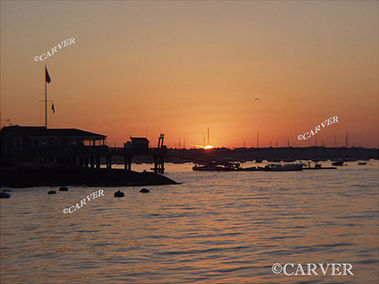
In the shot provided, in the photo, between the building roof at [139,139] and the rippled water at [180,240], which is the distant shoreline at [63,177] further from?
the building roof at [139,139]

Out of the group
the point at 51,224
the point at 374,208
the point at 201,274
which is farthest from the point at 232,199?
the point at 201,274

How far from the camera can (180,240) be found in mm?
37156

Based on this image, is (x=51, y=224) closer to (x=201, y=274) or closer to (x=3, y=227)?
(x=3, y=227)

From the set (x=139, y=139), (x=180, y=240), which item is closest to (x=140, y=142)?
(x=139, y=139)

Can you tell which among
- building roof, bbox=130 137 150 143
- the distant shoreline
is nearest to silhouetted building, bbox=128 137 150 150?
building roof, bbox=130 137 150 143

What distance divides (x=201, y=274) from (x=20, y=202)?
44.5 metres

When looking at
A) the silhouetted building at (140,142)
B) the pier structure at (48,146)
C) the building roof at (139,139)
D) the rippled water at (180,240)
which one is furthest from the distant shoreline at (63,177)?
the building roof at (139,139)

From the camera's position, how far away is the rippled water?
2716cm

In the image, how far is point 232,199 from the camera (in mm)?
72938

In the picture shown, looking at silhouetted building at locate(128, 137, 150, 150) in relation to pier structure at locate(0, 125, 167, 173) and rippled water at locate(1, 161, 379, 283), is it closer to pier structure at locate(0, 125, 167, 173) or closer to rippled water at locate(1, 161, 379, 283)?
pier structure at locate(0, 125, 167, 173)

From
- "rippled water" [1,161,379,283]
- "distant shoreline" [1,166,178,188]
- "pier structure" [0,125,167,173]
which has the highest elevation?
"pier structure" [0,125,167,173]


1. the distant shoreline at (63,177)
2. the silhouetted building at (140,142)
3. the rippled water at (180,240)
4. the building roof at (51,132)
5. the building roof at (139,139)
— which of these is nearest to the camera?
the rippled water at (180,240)

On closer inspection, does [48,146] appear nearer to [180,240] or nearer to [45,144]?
[45,144]

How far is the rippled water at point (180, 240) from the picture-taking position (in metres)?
27.2
